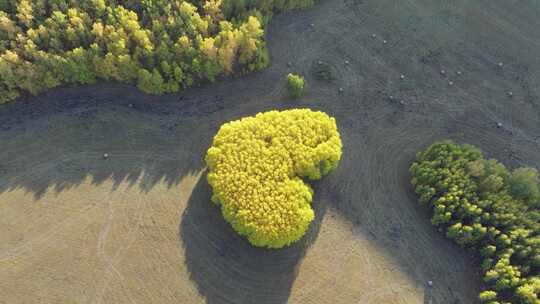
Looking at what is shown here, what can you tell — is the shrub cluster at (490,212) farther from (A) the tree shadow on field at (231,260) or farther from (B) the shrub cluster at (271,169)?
(A) the tree shadow on field at (231,260)

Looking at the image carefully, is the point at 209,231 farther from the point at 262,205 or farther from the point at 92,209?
the point at 92,209

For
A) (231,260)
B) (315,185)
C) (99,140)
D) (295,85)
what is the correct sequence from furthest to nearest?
(295,85), (99,140), (315,185), (231,260)

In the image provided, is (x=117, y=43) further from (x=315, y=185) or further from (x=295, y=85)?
(x=315, y=185)

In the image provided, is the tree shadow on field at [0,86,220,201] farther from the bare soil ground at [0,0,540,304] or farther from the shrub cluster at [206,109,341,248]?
the shrub cluster at [206,109,341,248]

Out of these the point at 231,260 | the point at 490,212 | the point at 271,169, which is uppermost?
the point at 271,169

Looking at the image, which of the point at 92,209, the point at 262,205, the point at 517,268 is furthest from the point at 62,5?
the point at 517,268

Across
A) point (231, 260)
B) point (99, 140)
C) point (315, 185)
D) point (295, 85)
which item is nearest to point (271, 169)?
point (315, 185)
